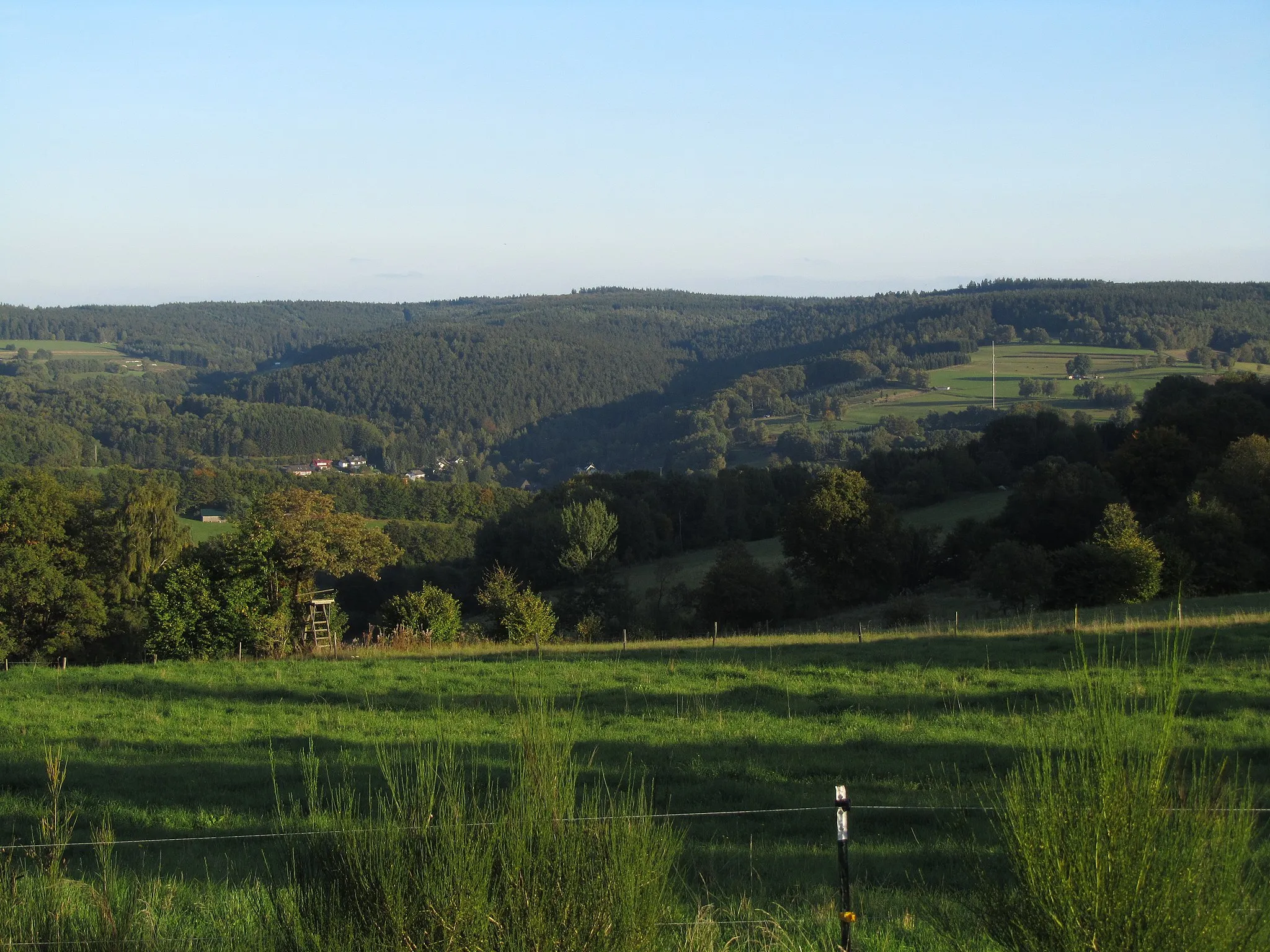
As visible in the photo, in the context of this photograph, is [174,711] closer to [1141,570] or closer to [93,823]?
[93,823]

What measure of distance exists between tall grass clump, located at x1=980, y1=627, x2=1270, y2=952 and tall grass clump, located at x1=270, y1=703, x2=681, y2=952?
4.65 feet

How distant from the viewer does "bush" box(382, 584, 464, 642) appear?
30125 mm

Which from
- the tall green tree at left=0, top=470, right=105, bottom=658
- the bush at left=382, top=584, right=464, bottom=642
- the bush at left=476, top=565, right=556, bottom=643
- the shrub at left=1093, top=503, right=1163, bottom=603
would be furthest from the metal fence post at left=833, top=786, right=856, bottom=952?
the tall green tree at left=0, top=470, right=105, bottom=658

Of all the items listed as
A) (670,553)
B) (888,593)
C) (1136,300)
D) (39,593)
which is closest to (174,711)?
(39,593)

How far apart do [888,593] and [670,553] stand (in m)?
25.0

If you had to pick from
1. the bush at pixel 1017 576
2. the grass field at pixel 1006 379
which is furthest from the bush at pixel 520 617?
the grass field at pixel 1006 379

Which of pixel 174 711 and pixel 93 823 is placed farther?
pixel 174 711

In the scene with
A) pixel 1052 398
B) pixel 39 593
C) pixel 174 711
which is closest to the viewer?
pixel 174 711

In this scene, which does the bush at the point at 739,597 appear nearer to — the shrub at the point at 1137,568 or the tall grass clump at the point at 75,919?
the shrub at the point at 1137,568

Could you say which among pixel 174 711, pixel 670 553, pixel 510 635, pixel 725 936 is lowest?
pixel 670 553

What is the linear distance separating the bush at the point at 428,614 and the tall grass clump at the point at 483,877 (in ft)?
84.1

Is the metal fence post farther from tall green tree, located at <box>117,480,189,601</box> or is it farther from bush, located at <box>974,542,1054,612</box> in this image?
tall green tree, located at <box>117,480,189,601</box>

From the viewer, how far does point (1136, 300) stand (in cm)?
14625

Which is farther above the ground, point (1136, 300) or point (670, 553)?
point (1136, 300)
